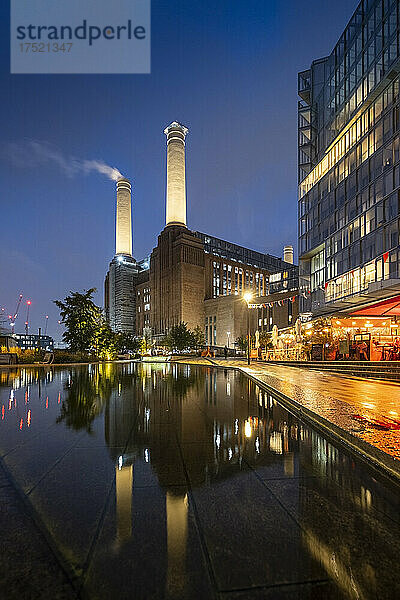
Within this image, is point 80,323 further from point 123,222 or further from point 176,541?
point 123,222

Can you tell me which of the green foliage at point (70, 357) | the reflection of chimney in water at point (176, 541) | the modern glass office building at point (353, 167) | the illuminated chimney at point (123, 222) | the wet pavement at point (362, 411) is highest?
the illuminated chimney at point (123, 222)

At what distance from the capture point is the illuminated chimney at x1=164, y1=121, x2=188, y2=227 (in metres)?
146

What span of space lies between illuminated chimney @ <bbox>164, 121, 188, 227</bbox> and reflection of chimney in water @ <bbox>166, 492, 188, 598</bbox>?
471 feet

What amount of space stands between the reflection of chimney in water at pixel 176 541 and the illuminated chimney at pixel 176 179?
471 ft

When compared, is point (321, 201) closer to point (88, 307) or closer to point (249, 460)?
point (88, 307)

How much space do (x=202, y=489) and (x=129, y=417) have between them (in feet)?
13.5

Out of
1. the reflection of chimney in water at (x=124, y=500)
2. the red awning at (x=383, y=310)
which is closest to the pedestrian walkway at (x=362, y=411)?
the reflection of chimney in water at (x=124, y=500)

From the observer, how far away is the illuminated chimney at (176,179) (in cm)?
14600

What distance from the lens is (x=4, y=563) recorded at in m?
2.40

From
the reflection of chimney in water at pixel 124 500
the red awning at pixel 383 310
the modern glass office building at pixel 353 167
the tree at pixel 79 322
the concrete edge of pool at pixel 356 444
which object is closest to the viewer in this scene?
the reflection of chimney in water at pixel 124 500

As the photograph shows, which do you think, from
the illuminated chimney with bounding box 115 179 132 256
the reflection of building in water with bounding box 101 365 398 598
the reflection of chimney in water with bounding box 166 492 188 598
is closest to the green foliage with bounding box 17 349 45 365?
the reflection of building in water with bounding box 101 365 398 598

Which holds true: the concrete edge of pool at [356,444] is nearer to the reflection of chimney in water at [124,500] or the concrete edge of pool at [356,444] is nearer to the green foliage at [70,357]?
the reflection of chimney in water at [124,500]

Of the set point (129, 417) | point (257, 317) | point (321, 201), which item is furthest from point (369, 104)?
point (257, 317)

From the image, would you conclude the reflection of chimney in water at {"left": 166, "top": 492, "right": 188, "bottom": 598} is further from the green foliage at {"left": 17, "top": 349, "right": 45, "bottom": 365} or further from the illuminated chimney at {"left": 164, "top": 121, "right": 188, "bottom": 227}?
the illuminated chimney at {"left": 164, "top": 121, "right": 188, "bottom": 227}
